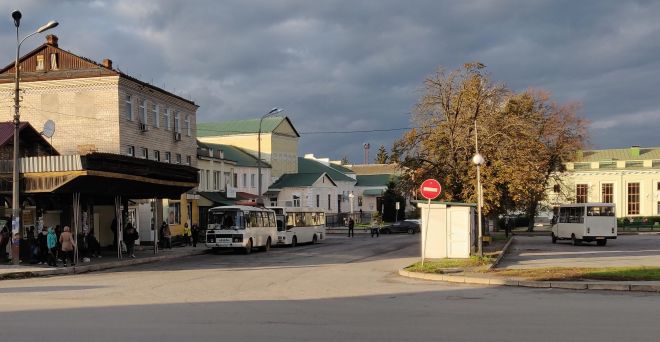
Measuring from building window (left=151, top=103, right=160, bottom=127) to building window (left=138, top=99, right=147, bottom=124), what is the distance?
3.53 feet

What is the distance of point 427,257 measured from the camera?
91.6ft

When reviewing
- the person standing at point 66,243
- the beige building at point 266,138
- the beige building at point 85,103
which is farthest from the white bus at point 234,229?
the beige building at point 266,138

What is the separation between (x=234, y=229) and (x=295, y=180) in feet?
164

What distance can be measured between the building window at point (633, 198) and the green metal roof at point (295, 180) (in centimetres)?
4458

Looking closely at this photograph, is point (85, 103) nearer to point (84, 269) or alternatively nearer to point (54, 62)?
point (54, 62)

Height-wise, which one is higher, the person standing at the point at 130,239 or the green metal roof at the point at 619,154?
the green metal roof at the point at 619,154

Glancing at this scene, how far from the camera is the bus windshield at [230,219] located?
117 ft

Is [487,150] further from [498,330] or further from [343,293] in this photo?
[498,330]

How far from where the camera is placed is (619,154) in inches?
4060

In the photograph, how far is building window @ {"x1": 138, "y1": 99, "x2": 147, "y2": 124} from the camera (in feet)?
139

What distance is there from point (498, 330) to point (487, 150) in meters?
24.2

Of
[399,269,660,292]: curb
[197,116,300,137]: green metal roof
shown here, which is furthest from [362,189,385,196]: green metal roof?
[399,269,660,292]: curb

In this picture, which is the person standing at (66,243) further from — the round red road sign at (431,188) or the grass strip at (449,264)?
the round red road sign at (431,188)

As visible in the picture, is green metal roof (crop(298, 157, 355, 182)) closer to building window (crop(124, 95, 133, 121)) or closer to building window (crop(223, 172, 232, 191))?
building window (crop(223, 172, 232, 191))
